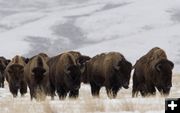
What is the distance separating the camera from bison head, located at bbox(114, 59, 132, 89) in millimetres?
21344

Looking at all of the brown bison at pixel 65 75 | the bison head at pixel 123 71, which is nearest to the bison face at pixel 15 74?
the brown bison at pixel 65 75

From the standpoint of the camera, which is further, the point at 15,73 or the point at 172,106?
the point at 15,73

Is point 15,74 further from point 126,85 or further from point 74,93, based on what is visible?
point 126,85

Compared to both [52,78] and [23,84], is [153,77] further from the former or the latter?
[23,84]

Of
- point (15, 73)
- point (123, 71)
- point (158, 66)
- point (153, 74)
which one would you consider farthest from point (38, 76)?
point (158, 66)

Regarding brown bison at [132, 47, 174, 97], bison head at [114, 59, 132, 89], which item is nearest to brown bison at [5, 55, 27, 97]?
bison head at [114, 59, 132, 89]

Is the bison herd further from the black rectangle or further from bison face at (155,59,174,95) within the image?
the black rectangle

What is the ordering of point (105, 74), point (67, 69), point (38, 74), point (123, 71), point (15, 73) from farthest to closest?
point (15, 73) → point (105, 74) → point (123, 71) → point (38, 74) → point (67, 69)

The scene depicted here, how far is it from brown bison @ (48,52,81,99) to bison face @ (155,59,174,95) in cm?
310

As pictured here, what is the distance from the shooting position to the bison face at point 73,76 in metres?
20.1

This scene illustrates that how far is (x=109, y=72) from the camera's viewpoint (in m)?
22.4

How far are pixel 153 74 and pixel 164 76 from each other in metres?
0.76

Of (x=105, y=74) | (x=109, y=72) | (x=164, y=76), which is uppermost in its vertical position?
(x=164, y=76)

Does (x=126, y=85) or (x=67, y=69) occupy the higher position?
(x=67, y=69)
